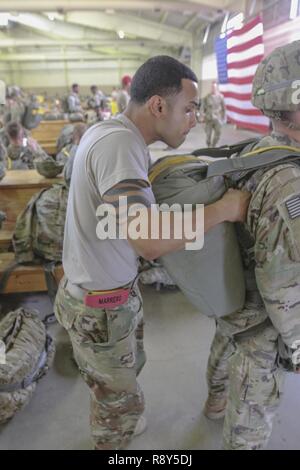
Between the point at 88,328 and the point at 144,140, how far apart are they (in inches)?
24.8

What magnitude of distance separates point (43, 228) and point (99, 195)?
1.44m

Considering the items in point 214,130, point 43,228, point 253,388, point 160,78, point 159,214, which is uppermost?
point 160,78

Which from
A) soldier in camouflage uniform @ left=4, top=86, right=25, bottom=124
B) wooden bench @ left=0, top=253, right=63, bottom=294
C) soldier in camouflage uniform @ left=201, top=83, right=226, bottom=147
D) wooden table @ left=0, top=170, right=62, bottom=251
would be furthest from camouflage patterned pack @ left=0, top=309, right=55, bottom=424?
Result: soldier in camouflage uniform @ left=201, top=83, right=226, bottom=147

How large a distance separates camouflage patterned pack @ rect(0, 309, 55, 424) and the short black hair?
55.4 inches

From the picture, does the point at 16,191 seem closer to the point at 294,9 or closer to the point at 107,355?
the point at 107,355

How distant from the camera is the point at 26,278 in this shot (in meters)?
2.42

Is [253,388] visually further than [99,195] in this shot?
Yes

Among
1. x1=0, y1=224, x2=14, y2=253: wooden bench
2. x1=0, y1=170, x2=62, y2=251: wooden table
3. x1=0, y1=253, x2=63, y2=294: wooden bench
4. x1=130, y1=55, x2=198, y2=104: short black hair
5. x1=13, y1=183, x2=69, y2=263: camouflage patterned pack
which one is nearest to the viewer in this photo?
x1=130, y1=55, x2=198, y2=104: short black hair

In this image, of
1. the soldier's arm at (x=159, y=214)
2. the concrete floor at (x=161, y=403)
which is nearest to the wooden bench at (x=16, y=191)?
the concrete floor at (x=161, y=403)

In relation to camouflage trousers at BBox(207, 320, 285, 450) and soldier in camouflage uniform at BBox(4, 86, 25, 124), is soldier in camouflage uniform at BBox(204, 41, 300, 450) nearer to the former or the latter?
camouflage trousers at BBox(207, 320, 285, 450)

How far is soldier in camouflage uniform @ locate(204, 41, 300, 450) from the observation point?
0.91 m

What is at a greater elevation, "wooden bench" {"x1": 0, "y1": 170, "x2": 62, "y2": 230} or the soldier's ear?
the soldier's ear

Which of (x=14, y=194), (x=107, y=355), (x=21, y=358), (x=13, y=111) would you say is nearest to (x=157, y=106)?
(x=107, y=355)

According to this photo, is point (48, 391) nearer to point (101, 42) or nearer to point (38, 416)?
point (38, 416)
